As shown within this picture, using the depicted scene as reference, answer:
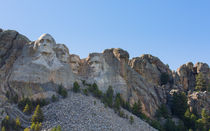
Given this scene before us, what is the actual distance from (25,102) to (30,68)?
6.02 metres

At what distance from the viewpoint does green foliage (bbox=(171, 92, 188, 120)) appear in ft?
158

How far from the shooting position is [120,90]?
1779 inches

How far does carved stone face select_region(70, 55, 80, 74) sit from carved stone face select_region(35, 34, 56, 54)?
521 centimetres

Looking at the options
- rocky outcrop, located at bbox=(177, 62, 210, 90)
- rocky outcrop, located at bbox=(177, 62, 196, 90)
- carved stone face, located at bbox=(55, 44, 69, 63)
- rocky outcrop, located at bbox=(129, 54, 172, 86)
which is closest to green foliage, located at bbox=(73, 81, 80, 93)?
carved stone face, located at bbox=(55, 44, 69, 63)

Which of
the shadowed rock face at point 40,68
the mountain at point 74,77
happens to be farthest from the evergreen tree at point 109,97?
the shadowed rock face at point 40,68

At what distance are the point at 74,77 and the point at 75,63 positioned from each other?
4377 mm

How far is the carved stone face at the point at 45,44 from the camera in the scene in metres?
41.2

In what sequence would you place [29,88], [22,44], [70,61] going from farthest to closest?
[70,61]
[22,44]
[29,88]

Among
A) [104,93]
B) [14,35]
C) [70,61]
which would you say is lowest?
[104,93]

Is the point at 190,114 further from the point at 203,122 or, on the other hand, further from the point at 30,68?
the point at 30,68

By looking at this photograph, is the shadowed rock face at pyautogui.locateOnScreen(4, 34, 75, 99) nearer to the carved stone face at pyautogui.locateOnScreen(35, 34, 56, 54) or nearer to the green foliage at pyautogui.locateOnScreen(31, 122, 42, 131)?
the carved stone face at pyautogui.locateOnScreen(35, 34, 56, 54)

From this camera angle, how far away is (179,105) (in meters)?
48.3

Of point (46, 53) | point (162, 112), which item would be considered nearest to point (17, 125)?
point (46, 53)

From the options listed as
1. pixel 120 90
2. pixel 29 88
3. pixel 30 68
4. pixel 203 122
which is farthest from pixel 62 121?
pixel 203 122
